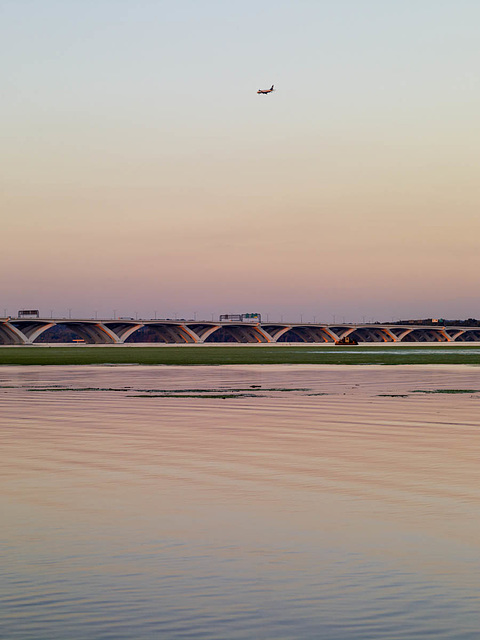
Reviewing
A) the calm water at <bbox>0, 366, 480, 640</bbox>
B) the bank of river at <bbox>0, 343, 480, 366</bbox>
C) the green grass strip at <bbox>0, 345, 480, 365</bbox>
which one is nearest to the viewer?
the calm water at <bbox>0, 366, 480, 640</bbox>

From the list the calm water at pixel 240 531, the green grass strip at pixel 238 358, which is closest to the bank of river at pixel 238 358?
the green grass strip at pixel 238 358

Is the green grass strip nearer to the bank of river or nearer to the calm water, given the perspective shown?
the bank of river

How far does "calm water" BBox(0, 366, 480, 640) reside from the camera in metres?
7.86

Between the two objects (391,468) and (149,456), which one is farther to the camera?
(149,456)

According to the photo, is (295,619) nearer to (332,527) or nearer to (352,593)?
(352,593)

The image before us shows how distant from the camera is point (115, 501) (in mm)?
13438

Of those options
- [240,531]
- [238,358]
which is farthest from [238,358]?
[240,531]

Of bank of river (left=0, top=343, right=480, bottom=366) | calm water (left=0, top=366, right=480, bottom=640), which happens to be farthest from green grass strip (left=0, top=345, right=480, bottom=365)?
calm water (left=0, top=366, right=480, bottom=640)

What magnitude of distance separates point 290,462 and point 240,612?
32.5ft

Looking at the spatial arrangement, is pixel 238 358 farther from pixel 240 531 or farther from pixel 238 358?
pixel 240 531

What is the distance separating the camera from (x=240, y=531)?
37.2ft

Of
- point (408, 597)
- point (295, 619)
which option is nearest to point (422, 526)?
point (408, 597)

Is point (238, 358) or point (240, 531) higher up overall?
point (240, 531)

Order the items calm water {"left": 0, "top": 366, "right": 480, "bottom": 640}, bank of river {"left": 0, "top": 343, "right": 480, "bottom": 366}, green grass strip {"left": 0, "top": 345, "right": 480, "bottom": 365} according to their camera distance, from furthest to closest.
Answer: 1. bank of river {"left": 0, "top": 343, "right": 480, "bottom": 366}
2. green grass strip {"left": 0, "top": 345, "right": 480, "bottom": 365}
3. calm water {"left": 0, "top": 366, "right": 480, "bottom": 640}
